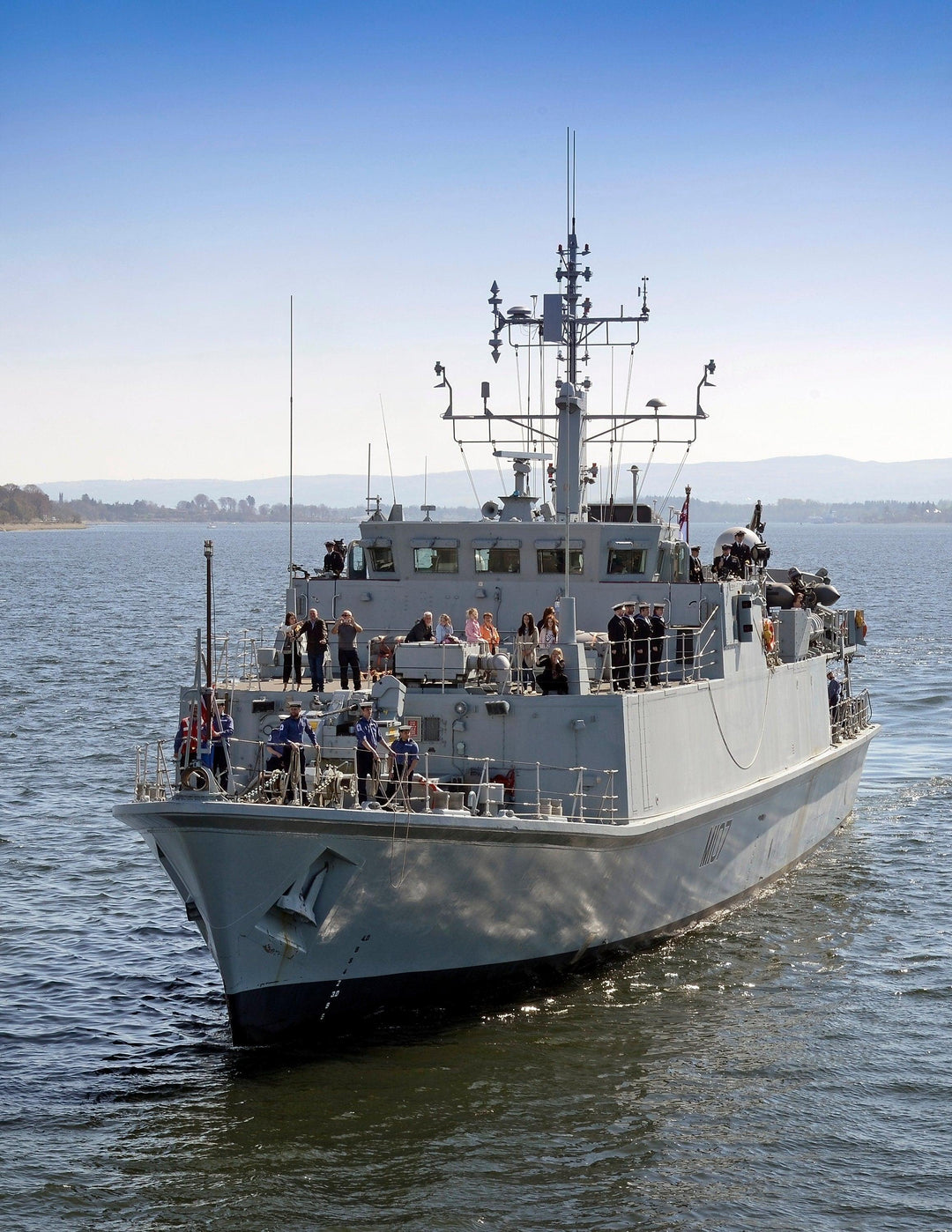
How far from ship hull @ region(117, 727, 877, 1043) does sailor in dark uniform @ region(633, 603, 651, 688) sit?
1.74m

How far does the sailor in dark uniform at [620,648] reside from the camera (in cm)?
1620

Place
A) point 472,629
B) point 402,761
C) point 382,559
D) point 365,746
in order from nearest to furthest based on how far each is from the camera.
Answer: point 365,746, point 402,761, point 472,629, point 382,559

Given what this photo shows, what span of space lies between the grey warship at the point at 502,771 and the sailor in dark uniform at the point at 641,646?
0.09 m

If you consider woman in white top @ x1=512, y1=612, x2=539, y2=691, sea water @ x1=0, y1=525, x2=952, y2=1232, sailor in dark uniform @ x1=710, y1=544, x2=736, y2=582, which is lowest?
sea water @ x1=0, y1=525, x2=952, y2=1232

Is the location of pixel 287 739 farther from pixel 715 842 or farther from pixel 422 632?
pixel 715 842

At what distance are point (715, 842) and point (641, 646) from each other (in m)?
2.61

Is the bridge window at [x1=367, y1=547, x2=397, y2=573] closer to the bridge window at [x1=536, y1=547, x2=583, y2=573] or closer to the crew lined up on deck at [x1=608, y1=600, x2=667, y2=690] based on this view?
the bridge window at [x1=536, y1=547, x2=583, y2=573]

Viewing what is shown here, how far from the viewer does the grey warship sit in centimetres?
1349

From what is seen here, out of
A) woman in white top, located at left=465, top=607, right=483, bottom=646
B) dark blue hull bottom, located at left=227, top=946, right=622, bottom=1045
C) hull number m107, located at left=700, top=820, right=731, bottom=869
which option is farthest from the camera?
hull number m107, located at left=700, top=820, right=731, bottom=869

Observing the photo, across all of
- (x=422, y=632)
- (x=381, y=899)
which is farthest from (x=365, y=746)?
(x=422, y=632)

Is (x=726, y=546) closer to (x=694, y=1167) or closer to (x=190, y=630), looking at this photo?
(x=694, y=1167)

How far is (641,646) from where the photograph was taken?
55.1 feet

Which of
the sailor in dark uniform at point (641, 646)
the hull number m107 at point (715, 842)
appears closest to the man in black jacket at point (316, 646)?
the sailor in dark uniform at point (641, 646)

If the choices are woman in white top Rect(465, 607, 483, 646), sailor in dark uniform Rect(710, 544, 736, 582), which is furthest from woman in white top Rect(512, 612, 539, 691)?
sailor in dark uniform Rect(710, 544, 736, 582)
